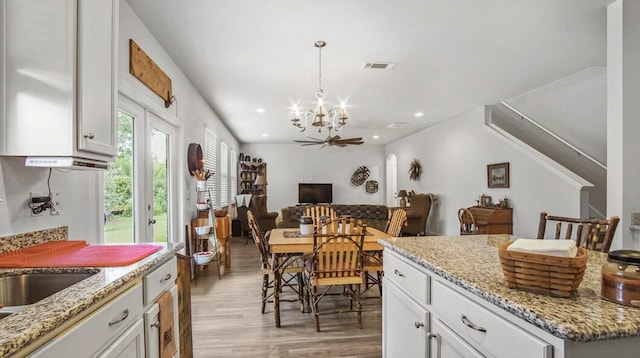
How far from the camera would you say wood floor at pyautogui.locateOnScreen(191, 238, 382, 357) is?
255cm

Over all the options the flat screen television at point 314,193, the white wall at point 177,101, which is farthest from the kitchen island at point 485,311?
the flat screen television at point 314,193

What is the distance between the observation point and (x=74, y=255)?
5.35ft

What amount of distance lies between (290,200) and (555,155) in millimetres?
7085

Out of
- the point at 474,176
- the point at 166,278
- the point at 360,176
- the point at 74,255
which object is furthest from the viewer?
the point at 360,176

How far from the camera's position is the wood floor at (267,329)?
2.55 metres

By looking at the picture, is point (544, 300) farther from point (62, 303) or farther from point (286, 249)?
point (286, 249)

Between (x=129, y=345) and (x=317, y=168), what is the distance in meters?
9.52

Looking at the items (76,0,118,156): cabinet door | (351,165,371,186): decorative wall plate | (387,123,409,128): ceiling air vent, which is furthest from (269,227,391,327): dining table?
(351,165,371,186): decorative wall plate

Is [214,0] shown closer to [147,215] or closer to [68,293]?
[147,215]

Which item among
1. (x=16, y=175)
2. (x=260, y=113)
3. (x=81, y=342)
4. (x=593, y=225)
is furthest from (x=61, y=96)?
(x=260, y=113)

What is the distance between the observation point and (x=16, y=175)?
5.21 feet

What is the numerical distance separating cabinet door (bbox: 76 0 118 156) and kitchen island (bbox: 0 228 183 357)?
59 cm

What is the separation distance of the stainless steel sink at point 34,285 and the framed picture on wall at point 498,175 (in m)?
5.84

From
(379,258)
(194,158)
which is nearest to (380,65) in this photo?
(379,258)
